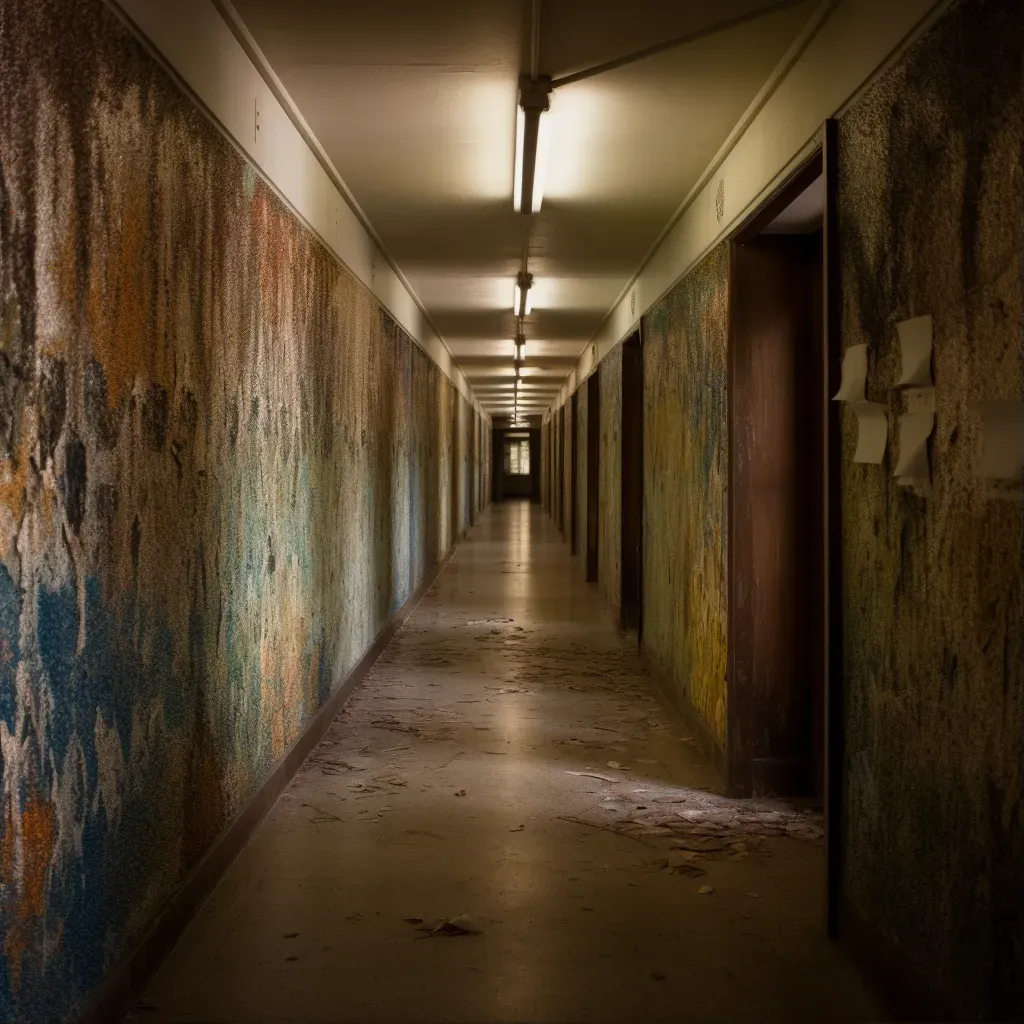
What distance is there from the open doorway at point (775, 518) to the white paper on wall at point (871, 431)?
1658mm

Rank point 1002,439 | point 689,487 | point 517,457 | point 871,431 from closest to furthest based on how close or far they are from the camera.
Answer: point 1002,439, point 871,431, point 689,487, point 517,457

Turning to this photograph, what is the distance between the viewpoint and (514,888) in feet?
11.4

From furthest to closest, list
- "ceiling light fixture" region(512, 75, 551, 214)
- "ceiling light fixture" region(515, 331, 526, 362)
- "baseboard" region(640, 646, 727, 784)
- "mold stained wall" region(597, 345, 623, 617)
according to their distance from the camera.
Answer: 1. "ceiling light fixture" region(515, 331, 526, 362)
2. "mold stained wall" region(597, 345, 623, 617)
3. "baseboard" region(640, 646, 727, 784)
4. "ceiling light fixture" region(512, 75, 551, 214)

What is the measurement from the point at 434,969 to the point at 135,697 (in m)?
1.10

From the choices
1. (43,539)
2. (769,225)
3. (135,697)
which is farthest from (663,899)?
(769,225)

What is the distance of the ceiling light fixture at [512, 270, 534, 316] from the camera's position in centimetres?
788

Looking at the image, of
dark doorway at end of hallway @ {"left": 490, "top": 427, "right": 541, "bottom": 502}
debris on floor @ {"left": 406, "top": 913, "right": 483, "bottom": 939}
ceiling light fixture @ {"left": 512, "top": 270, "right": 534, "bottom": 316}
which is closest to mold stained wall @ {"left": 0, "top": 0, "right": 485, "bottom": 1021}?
debris on floor @ {"left": 406, "top": 913, "right": 483, "bottom": 939}

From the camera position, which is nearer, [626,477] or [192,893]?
[192,893]

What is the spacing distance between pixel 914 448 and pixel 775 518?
82.2 inches

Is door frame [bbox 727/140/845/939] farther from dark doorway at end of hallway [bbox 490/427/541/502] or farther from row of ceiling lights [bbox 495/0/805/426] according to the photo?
dark doorway at end of hallway [bbox 490/427/541/502]

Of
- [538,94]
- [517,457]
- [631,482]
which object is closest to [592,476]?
[631,482]

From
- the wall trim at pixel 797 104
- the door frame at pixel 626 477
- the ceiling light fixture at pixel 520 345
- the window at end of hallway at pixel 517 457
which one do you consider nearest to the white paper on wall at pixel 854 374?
the wall trim at pixel 797 104

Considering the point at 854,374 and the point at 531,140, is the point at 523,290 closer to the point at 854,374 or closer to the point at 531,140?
the point at 531,140

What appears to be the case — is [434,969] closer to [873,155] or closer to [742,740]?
[742,740]
